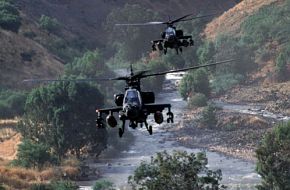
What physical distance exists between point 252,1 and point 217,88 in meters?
53.5

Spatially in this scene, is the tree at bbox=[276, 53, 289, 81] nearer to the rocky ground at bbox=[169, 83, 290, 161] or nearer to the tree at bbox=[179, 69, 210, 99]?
the rocky ground at bbox=[169, 83, 290, 161]

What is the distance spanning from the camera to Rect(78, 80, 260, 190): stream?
78.9 metres

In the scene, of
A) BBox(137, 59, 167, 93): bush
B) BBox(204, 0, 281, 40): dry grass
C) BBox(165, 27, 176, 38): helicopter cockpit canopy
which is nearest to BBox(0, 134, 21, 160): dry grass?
BBox(137, 59, 167, 93): bush

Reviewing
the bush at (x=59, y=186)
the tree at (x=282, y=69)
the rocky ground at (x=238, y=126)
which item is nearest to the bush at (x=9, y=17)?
the rocky ground at (x=238, y=126)

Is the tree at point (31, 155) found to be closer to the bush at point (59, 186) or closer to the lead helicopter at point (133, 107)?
the bush at point (59, 186)

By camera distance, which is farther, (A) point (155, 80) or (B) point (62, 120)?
(A) point (155, 80)

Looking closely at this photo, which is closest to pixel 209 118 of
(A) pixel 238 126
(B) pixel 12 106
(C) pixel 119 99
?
(A) pixel 238 126

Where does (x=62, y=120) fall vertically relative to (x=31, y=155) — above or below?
above

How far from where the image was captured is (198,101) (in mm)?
118125

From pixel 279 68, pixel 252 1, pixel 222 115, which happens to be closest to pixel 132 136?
pixel 222 115

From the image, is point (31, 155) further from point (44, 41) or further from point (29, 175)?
point (44, 41)

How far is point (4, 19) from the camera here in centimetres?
13838

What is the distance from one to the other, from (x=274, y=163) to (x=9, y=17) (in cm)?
9095

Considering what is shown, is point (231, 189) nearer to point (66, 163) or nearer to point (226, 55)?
point (66, 163)
